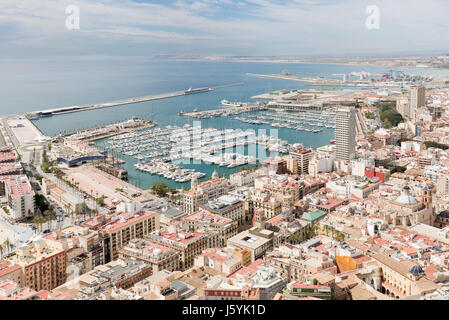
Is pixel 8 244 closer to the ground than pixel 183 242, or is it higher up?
closer to the ground

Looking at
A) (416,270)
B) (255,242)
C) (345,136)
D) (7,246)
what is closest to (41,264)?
(7,246)

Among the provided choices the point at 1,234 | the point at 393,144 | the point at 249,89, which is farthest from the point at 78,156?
the point at 249,89

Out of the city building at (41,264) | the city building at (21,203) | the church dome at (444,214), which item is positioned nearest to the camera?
the city building at (41,264)

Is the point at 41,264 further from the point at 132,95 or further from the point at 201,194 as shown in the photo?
the point at 132,95

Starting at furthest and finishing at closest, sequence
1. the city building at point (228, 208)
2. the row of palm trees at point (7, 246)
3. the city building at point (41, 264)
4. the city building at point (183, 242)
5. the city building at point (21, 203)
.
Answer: the city building at point (21, 203), the city building at point (228, 208), the row of palm trees at point (7, 246), the city building at point (183, 242), the city building at point (41, 264)

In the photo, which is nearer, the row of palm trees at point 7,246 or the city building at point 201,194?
the row of palm trees at point 7,246

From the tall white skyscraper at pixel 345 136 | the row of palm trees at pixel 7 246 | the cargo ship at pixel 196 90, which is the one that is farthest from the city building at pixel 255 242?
the cargo ship at pixel 196 90

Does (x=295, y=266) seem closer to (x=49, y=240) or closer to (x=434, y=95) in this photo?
(x=49, y=240)

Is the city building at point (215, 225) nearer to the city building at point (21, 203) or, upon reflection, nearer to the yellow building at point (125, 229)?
the yellow building at point (125, 229)
